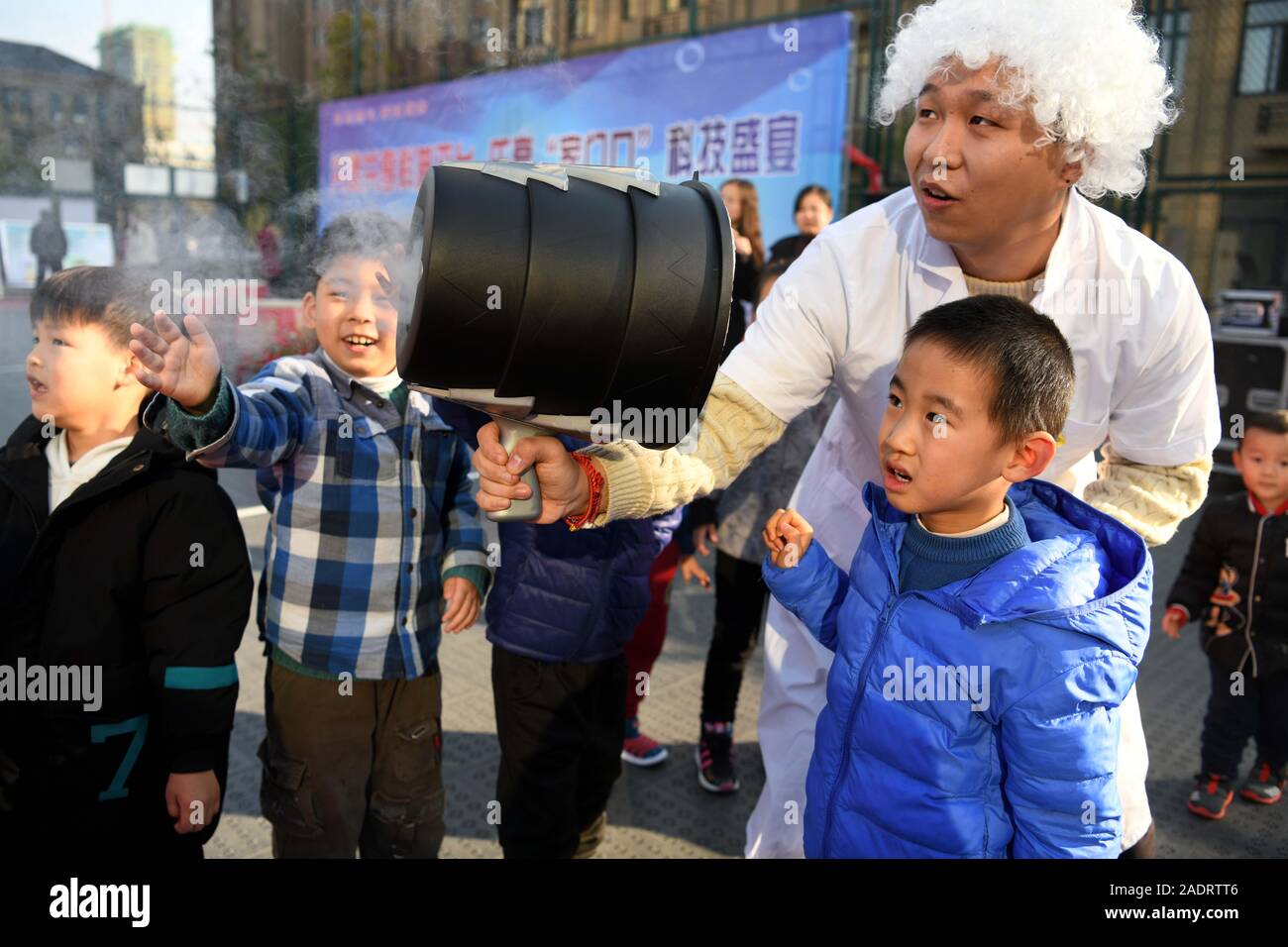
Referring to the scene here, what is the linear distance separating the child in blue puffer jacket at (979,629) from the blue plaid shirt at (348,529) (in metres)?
0.99

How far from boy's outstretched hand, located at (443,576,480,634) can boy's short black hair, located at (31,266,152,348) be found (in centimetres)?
85

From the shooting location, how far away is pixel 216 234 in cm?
208

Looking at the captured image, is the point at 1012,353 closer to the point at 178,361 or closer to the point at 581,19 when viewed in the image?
the point at 178,361

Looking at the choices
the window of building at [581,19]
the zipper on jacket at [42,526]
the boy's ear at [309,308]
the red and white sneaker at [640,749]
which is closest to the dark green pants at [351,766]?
the zipper on jacket at [42,526]

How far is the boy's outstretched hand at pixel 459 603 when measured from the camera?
222cm

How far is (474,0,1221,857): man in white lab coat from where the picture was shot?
159 cm

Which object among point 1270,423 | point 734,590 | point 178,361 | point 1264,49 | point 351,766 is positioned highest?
point 1264,49

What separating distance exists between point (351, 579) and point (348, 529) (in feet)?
0.38

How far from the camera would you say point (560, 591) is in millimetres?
2381

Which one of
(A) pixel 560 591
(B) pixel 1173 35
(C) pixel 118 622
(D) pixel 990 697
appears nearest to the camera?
(D) pixel 990 697

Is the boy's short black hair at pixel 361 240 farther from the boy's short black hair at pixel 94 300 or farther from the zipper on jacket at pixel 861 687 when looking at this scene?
the zipper on jacket at pixel 861 687

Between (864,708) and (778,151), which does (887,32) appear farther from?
(864,708)

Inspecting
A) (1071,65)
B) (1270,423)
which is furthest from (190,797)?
(1270,423)
